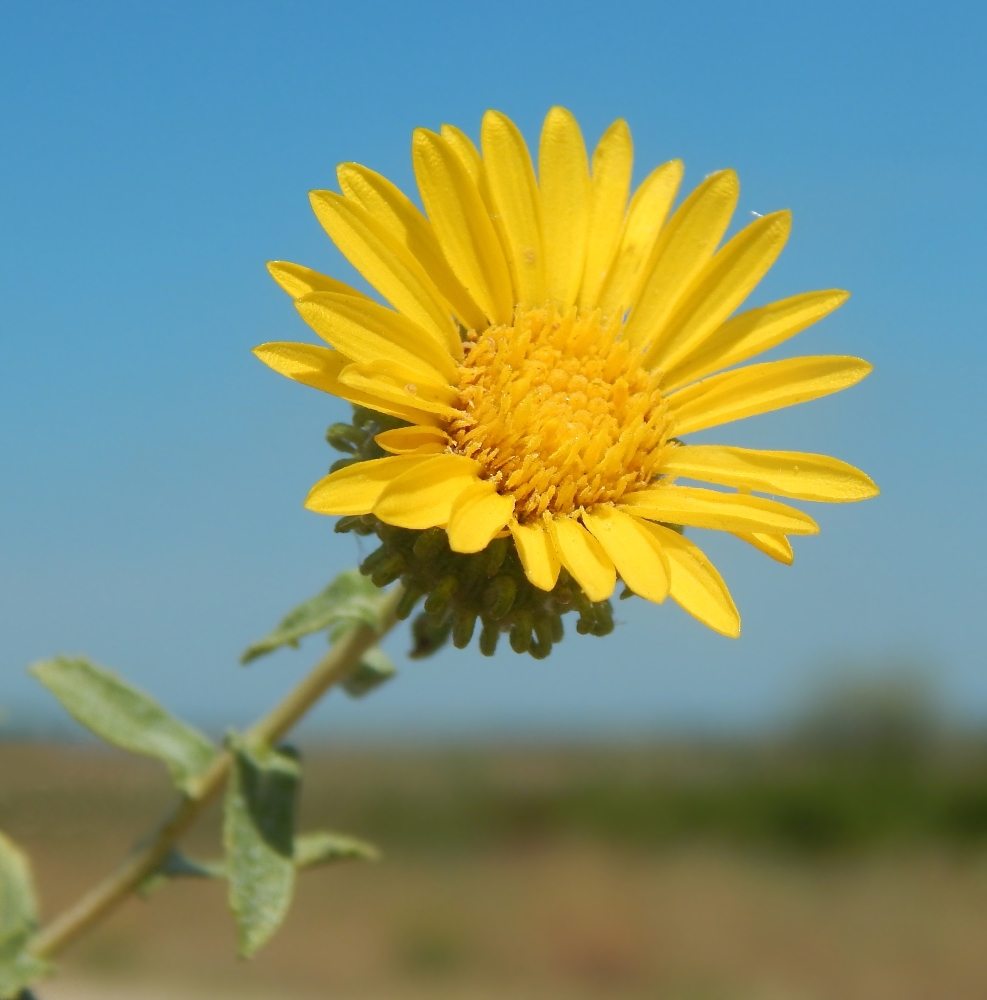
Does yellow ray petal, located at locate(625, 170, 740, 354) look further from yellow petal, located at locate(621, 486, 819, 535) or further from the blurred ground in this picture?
the blurred ground

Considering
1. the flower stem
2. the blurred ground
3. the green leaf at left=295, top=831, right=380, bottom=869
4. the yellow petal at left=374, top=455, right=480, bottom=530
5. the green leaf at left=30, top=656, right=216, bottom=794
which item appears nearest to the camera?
the yellow petal at left=374, top=455, right=480, bottom=530

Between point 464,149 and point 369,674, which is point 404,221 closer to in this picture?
point 464,149

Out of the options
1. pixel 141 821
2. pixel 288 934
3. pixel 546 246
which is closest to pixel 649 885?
pixel 288 934

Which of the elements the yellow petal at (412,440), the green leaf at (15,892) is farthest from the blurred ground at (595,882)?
the yellow petal at (412,440)

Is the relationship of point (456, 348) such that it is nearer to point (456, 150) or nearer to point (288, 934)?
point (456, 150)

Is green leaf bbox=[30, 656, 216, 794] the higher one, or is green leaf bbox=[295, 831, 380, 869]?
green leaf bbox=[30, 656, 216, 794]

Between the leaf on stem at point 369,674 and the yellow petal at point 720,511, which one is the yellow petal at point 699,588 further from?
the leaf on stem at point 369,674

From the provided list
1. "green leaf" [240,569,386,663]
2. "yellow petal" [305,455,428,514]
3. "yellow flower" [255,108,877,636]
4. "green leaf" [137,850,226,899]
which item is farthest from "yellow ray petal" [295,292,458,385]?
"green leaf" [137,850,226,899]
